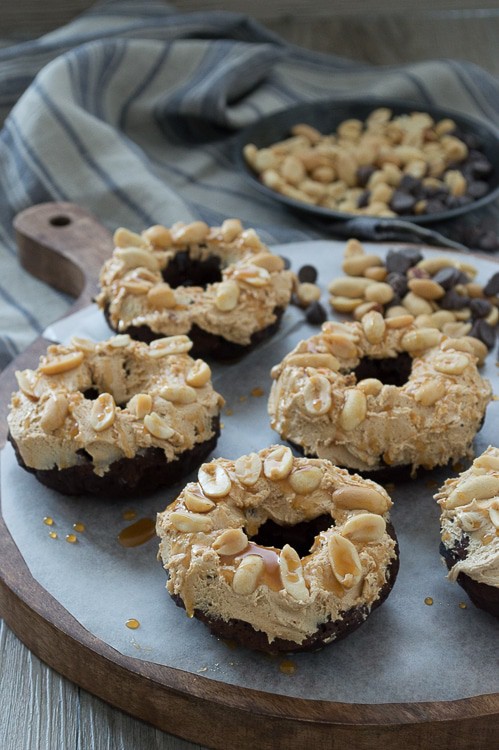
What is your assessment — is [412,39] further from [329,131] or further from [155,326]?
[155,326]

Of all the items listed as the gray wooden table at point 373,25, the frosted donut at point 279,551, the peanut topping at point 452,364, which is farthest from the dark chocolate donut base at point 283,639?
the gray wooden table at point 373,25

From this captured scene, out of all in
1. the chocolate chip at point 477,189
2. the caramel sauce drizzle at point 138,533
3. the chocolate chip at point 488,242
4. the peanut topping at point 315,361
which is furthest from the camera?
the chocolate chip at point 477,189

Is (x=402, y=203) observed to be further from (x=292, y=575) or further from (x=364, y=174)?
(x=292, y=575)

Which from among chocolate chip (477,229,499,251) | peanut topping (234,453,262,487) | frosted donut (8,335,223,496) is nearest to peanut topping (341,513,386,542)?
peanut topping (234,453,262,487)

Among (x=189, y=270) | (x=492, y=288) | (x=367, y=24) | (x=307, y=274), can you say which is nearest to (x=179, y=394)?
(x=189, y=270)

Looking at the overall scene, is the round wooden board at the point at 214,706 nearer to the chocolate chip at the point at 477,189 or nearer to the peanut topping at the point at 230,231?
the peanut topping at the point at 230,231

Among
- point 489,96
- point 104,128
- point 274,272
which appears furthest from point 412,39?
point 274,272

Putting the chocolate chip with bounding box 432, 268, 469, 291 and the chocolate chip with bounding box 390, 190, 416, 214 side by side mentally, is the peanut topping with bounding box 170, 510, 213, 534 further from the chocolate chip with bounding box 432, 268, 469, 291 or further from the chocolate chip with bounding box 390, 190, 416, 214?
the chocolate chip with bounding box 390, 190, 416, 214
